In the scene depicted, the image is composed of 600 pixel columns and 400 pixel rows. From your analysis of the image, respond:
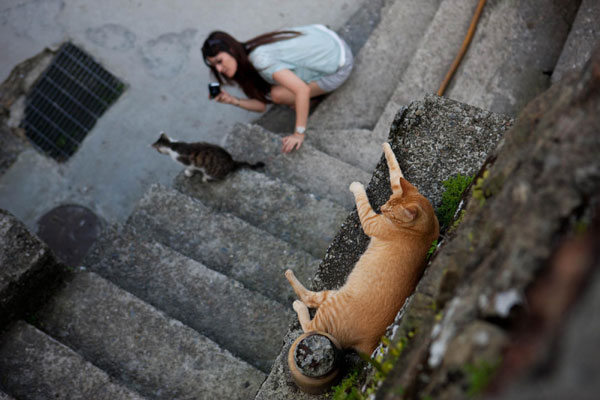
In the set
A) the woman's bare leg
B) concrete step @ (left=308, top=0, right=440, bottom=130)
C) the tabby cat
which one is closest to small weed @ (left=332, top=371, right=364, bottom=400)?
the tabby cat

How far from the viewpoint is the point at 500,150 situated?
5.81ft

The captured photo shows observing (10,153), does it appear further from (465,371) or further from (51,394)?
(465,371)

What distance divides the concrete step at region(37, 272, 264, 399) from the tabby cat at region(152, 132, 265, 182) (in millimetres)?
1175

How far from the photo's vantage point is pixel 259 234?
341 cm

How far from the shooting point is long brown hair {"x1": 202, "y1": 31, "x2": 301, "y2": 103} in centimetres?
375

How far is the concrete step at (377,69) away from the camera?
453 cm

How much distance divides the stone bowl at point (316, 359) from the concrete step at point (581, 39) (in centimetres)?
290

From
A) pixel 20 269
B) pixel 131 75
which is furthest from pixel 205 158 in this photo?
pixel 131 75

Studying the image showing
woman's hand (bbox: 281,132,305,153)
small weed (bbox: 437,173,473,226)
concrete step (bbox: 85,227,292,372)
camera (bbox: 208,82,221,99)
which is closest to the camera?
small weed (bbox: 437,173,473,226)

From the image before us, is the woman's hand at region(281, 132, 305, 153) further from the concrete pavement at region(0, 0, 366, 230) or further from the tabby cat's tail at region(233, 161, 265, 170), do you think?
the concrete pavement at region(0, 0, 366, 230)

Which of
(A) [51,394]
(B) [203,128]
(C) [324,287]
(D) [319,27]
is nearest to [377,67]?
(D) [319,27]

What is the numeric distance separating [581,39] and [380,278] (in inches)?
117

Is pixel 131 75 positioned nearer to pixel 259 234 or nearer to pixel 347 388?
pixel 259 234

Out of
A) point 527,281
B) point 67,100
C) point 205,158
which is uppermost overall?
point 527,281
